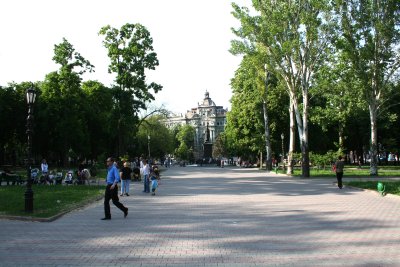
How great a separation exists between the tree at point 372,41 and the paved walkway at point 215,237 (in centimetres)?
A: 1982

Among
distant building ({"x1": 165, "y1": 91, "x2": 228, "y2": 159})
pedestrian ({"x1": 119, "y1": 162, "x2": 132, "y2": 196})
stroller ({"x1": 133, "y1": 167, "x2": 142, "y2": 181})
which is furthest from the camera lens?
distant building ({"x1": 165, "y1": 91, "x2": 228, "y2": 159})

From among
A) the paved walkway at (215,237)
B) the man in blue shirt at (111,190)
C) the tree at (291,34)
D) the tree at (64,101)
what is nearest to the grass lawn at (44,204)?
the paved walkway at (215,237)

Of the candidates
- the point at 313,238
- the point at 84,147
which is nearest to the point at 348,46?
the point at 313,238

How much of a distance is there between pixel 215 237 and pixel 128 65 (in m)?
35.5

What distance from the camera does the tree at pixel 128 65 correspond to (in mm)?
43312

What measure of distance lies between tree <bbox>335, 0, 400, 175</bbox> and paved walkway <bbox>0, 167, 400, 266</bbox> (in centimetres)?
1982

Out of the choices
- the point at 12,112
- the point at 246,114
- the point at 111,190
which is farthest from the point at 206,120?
the point at 111,190

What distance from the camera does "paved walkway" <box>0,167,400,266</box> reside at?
7941mm

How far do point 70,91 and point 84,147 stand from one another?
10863 mm

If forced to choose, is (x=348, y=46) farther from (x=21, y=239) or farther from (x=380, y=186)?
(x=21, y=239)

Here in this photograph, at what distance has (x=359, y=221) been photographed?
12227 mm

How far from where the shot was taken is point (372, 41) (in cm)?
3409

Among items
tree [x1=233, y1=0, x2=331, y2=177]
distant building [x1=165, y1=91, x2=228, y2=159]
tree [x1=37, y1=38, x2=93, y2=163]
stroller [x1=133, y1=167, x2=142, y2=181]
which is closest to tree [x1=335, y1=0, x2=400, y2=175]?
tree [x1=233, y1=0, x2=331, y2=177]

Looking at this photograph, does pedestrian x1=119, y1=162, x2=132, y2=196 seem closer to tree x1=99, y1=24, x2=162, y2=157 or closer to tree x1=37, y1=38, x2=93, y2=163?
tree x1=99, y1=24, x2=162, y2=157
